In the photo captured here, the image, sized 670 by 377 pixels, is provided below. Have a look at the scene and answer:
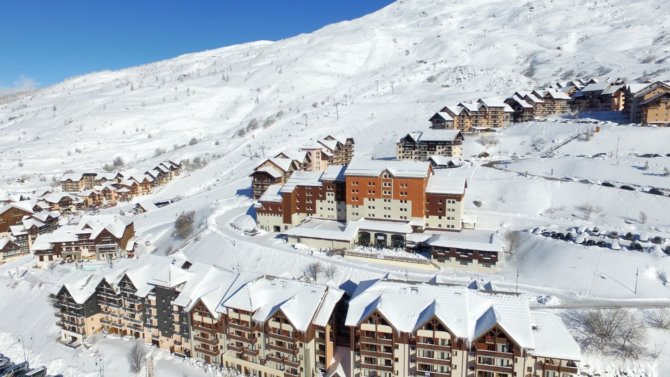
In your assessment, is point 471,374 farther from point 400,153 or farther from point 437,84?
point 437,84

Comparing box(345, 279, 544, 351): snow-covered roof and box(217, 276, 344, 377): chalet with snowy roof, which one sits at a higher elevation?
box(345, 279, 544, 351): snow-covered roof

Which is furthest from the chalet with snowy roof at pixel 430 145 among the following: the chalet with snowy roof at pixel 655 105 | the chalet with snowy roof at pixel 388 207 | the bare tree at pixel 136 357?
the bare tree at pixel 136 357

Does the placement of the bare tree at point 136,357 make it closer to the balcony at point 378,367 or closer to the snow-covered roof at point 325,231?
the balcony at point 378,367

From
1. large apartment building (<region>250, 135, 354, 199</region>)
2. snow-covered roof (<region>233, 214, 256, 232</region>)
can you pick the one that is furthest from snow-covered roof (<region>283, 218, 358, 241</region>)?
large apartment building (<region>250, 135, 354, 199</region>)

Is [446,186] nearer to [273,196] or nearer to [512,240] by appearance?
[512,240]

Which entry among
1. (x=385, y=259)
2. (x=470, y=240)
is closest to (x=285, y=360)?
(x=385, y=259)

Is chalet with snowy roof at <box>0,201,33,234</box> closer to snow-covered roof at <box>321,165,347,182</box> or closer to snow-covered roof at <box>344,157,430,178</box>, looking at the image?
snow-covered roof at <box>321,165,347,182</box>
